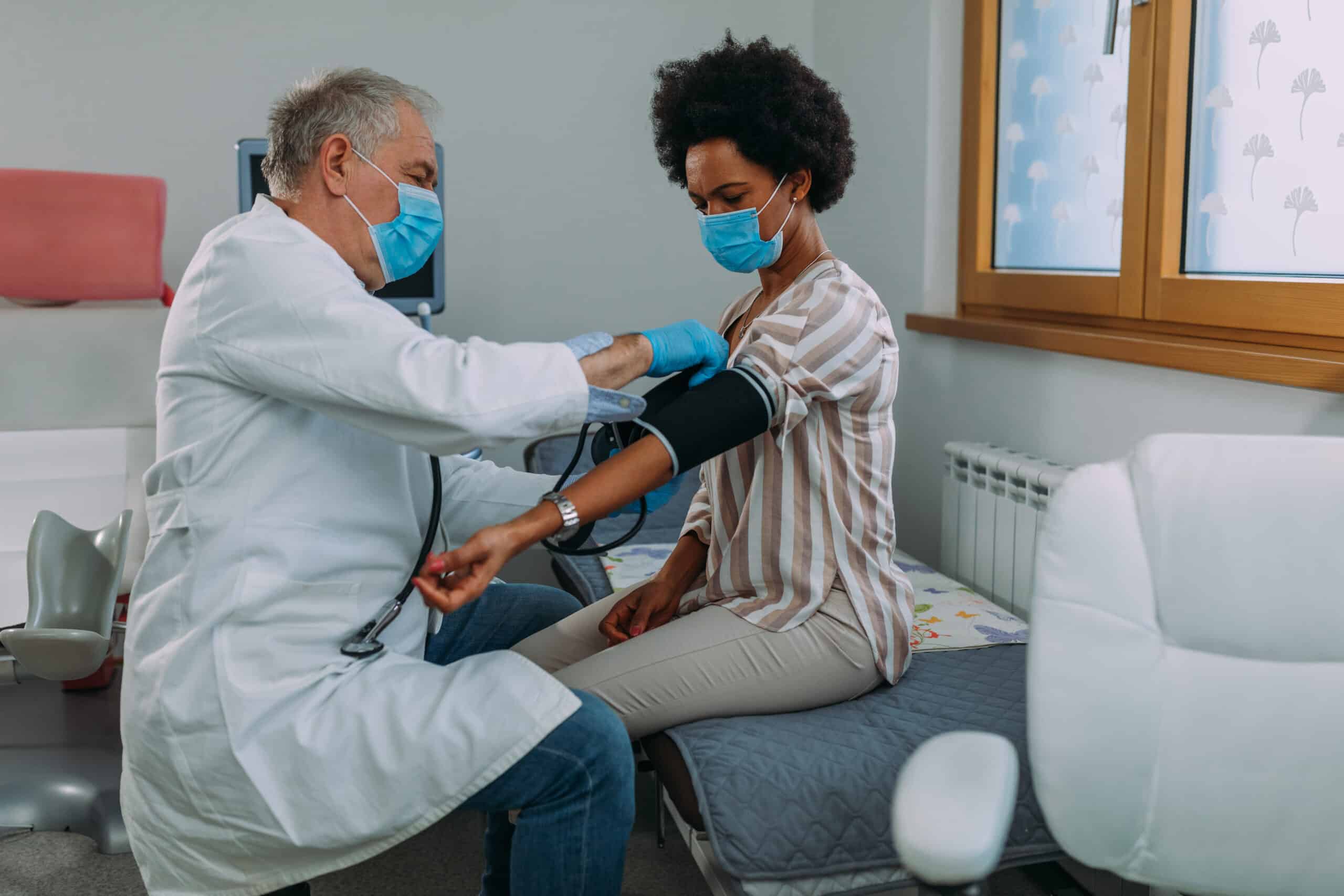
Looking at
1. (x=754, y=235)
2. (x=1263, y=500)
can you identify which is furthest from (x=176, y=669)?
(x=1263, y=500)

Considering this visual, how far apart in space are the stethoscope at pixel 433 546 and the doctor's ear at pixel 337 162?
361mm

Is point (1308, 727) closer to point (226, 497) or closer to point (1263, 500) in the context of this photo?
point (1263, 500)

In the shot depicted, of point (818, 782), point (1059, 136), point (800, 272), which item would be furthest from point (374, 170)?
point (1059, 136)

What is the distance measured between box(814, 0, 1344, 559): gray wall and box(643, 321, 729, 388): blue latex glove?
2.86 ft

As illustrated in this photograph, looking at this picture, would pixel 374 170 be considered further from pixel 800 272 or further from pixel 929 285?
pixel 929 285

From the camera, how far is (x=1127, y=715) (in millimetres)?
1071

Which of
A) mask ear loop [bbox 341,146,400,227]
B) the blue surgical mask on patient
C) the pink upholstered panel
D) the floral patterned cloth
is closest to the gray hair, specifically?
mask ear loop [bbox 341,146,400,227]

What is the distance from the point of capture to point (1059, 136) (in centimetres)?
233

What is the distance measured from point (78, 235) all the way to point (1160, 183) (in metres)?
2.17

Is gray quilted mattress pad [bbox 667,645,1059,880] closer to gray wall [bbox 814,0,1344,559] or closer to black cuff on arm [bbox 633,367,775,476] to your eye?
black cuff on arm [bbox 633,367,775,476]

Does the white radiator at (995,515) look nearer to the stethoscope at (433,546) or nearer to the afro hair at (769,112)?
the afro hair at (769,112)

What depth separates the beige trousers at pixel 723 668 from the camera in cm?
148

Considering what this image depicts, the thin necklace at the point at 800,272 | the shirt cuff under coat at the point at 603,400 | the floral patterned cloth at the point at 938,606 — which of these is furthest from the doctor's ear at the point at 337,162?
the floral patterned cloth at the point at 938,606

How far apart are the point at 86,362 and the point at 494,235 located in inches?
51.2
